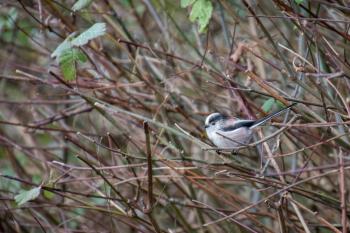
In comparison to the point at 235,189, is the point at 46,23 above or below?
above

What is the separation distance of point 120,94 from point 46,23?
2.64 ft

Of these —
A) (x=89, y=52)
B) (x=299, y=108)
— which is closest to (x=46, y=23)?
(x=89, y=52)

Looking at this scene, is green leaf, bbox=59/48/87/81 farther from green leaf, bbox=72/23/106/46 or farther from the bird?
the bird

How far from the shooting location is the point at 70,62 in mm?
3420

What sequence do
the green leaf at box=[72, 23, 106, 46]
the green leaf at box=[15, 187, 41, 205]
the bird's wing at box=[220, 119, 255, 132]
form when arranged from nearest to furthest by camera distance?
the green leaf at box=[15, 187, 41, 205]
the green leaf at box=[72, 23, 106, 46]
the bird's wing at box=[220, 119, 255, 132]

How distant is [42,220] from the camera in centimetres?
476

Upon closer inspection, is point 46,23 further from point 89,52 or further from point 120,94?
point 120,94

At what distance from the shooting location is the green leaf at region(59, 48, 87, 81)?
3.41m

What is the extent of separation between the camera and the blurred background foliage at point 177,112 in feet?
10.6

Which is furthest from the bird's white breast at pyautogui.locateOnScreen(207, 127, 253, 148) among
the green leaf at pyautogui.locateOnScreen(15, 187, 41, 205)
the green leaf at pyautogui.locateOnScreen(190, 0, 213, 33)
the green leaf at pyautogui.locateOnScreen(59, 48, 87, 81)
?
the green leaf at pyautogui.locateOnScreen(15, 187, 41, 205)

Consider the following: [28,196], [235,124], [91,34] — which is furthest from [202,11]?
[28,196]

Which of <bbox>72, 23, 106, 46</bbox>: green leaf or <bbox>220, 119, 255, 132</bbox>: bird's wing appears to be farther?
<bbox>220, 119, 255, 132</bbox>: bird's wing

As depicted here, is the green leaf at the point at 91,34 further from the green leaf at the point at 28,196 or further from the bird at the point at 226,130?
the bird at the point at 226,130

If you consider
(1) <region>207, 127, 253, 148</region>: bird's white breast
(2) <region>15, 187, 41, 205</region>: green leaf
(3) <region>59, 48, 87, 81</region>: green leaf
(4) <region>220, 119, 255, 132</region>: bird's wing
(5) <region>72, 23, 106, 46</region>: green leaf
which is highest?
(5) <region>72, 23, 106, 46</region>: green leaf
